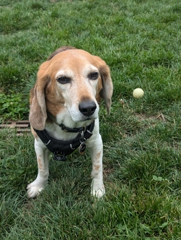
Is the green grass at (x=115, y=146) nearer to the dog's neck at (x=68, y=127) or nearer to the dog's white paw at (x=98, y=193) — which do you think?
the dog's white paw at (x=98, y=193)

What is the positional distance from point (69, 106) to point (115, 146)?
1.38 metres

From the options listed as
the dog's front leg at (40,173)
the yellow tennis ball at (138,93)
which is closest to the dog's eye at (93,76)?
the dog's front leg at (40,173)

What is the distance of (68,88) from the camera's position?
93.4 inches

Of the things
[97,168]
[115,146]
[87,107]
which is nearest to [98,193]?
[97,168]

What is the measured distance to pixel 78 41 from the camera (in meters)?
6.06

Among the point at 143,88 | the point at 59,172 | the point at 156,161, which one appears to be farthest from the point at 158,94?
the point at 59,172

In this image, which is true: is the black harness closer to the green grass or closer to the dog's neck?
the dog's neck

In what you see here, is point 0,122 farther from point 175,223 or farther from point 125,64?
point 175,223

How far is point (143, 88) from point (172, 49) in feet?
5.41

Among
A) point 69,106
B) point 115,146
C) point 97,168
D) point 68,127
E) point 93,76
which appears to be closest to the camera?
point 69,106

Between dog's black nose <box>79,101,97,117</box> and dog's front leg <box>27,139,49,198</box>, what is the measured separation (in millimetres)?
822

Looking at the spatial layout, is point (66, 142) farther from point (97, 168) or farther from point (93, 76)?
point (93, 76)

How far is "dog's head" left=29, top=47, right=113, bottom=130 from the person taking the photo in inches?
88.5

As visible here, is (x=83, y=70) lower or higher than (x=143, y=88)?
higher
